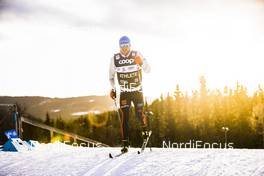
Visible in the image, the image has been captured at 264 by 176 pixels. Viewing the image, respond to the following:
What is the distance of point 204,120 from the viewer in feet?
363

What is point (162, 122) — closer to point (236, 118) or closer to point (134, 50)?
point (236, 118)

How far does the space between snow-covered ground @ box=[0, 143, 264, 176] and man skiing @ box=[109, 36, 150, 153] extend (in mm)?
1262

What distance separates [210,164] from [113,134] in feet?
441

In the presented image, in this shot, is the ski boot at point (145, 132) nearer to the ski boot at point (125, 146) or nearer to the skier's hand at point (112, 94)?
the ski boot at point (125, 146)

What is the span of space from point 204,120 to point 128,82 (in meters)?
105

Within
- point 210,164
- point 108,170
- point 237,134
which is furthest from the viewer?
point 237,134

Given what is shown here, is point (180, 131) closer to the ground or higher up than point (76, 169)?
closer to the ground

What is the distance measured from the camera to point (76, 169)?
245 inches

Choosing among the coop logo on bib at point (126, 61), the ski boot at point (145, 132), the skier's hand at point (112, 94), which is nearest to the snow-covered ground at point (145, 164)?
the ski boot at point (145, 132)

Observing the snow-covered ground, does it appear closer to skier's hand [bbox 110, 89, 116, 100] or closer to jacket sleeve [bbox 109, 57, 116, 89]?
skier's hand [bbox 110, 89, 116, 100]

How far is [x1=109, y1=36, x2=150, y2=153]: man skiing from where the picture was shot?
8438 millimetres

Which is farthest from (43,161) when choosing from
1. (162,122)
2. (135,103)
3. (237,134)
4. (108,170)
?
(162,122)

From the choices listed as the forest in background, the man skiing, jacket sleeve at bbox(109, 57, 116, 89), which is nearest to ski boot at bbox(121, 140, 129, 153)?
the man skiing

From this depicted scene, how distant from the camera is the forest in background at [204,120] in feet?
314
